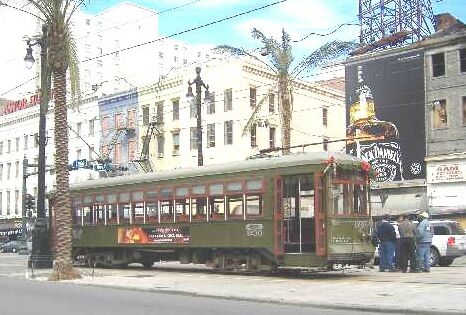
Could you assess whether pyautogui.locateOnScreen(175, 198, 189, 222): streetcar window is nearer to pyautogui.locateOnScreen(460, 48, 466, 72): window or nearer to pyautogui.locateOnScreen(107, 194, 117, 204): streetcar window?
pyautogui.locateOnScreen(107, 194, 117, 204): streetcar window

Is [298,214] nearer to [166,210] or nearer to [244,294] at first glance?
[244,294]

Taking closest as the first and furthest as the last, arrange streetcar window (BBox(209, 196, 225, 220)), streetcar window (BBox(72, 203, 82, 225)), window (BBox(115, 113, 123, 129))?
streetcar window (BBox(209, 196, 225, 220))
streetcar window (BBox(72, 203, 82, 225))
window (BBox(115, 113, 123, 129))

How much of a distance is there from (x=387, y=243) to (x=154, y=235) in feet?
24.5

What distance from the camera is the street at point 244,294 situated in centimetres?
1281

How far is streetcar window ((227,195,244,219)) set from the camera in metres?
20.2

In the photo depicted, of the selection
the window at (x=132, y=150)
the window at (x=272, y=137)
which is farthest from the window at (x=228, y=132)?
the window at (x=132, y=150)

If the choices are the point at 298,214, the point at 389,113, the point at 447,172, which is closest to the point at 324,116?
the point at 389,113

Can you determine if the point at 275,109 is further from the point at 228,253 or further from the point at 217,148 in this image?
the point at 228,253

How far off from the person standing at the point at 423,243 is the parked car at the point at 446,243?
3642 millimetres

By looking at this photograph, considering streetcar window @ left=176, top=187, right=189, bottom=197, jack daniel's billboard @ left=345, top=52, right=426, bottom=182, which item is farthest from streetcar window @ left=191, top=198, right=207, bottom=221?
jack daniel's billboard @ left=345, top=52, right=426, bottom=182

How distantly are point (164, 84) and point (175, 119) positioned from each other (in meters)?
2.74

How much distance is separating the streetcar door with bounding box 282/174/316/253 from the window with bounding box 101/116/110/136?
38835mm

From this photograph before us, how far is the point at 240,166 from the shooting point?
20391 mm

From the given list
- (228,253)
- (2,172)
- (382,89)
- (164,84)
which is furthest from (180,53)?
(228,253)
